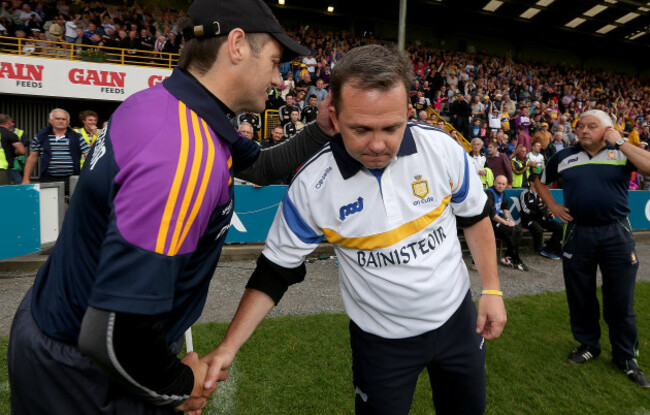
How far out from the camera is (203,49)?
132cm

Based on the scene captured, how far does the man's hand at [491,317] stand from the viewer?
1.91m

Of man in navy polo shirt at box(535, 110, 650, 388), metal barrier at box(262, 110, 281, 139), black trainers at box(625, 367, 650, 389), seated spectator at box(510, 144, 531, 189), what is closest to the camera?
black trainers at box(625, 367, 650, 389)

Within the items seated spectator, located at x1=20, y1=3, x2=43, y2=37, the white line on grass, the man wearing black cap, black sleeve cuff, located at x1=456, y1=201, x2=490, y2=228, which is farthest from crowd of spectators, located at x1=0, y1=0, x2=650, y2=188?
the man wearing black cap

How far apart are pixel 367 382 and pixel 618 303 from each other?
3186 millimetres

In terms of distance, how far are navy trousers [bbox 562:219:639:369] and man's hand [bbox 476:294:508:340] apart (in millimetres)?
2598

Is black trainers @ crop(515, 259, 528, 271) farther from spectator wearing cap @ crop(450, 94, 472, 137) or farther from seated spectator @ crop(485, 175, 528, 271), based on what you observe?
spectator wearing cap @ crop(450, 94, 472, 137)

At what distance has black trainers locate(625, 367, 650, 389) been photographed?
361 cm

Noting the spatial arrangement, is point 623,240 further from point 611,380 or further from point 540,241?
point 540,241

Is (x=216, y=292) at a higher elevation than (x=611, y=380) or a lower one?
lower

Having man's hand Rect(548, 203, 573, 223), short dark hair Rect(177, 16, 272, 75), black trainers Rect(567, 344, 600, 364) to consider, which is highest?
short dark hair Rect(177, 16, 272, 75)

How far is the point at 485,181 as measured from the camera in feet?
29.5

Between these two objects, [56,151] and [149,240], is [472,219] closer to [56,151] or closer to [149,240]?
[149,240]

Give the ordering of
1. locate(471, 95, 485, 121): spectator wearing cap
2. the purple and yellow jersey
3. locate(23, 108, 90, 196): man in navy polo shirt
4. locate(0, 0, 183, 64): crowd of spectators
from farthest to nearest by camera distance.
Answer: locate(471, 95, 485, 121): spectator wearing cap → locate(0, 0, 183, 64): crowd of spectators → locate(23, 108, 90, 196): man in navy polo shirt → the purple and yellow jersey

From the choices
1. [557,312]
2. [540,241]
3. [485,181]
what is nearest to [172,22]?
[485,181]
